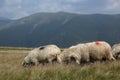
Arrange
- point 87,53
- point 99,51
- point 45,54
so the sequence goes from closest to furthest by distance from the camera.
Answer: point 99,51 → point 87,53 → point 45,54

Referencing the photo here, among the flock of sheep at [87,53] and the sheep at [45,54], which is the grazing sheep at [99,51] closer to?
the flock of sheep at [87,53]

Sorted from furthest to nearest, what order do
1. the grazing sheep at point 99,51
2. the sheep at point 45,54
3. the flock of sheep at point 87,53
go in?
1. the sheep at point 45,54
2. the flock of sheep at point 87,53
3. the grazing sheep at point 99,51

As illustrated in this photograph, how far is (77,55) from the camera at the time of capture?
24.4m

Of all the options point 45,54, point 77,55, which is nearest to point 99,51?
point 77,55

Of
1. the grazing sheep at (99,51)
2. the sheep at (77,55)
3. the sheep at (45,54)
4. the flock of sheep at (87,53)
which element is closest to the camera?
the grazing sheep at (99,51)

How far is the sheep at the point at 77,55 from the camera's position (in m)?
24.1

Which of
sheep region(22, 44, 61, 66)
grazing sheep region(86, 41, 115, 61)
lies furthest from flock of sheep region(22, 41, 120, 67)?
sheep region(22, 44, 61, 66)

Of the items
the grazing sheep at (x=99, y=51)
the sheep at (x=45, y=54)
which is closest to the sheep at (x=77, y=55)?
the grazing sheep at (x=99, y=51)

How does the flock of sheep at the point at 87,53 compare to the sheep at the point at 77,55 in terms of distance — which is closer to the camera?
the flock of sheep at the point at 87,53

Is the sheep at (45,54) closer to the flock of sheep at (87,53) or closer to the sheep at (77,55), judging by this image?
the flock of sheep at (87,53)

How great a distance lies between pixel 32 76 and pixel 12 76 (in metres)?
0.72

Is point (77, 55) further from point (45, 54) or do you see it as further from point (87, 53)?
point (45, 54)

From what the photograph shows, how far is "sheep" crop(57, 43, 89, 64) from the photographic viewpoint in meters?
24.1

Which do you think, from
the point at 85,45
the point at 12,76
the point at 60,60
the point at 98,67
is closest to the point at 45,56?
the point at 60,60
